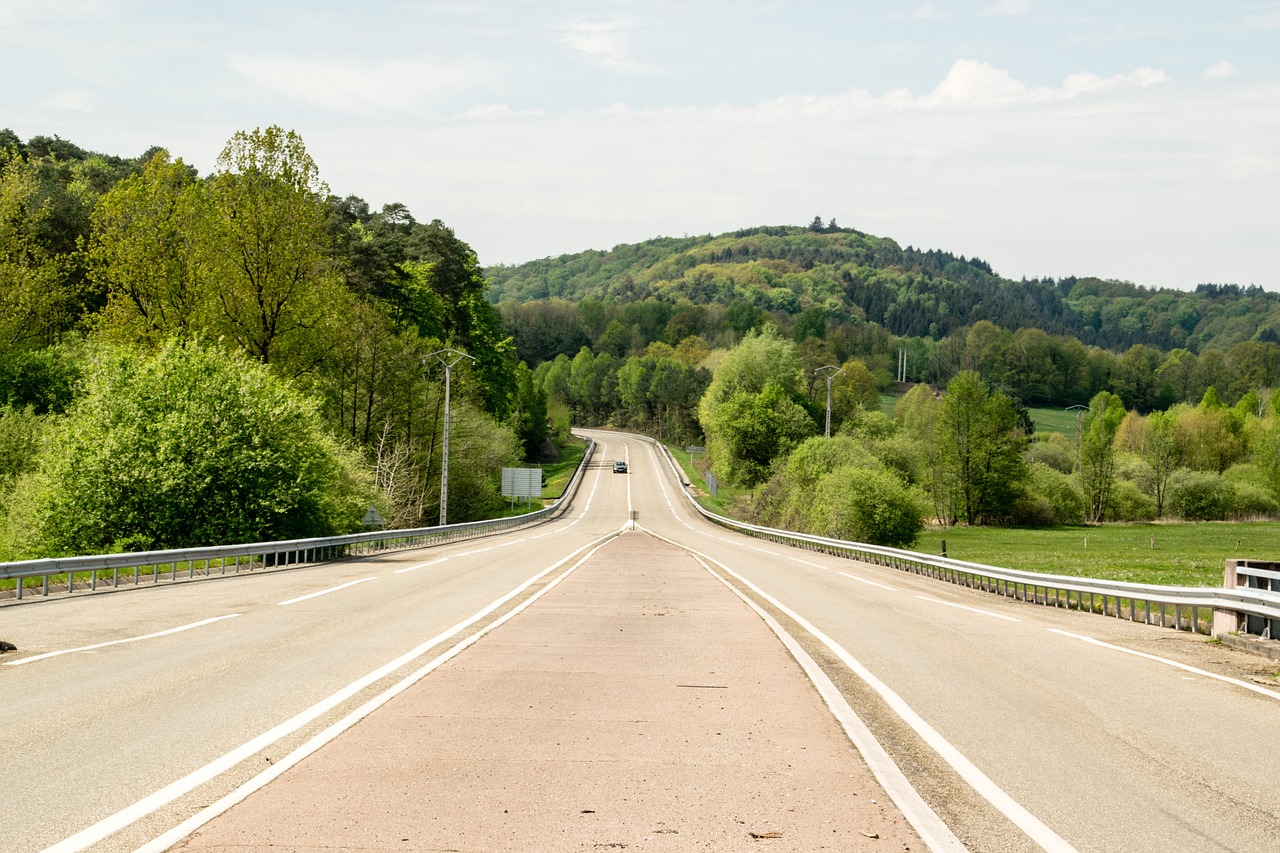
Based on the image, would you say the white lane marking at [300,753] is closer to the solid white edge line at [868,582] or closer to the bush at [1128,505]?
the solid white edge line at [868,582]

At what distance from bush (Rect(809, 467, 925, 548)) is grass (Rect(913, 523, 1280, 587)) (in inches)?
126

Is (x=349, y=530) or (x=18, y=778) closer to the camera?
(x=18, y=778)

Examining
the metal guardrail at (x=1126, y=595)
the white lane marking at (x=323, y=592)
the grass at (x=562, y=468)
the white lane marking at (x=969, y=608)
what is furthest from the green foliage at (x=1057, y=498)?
the white lane marking at (x=323, y=592)

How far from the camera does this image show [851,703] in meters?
9.31

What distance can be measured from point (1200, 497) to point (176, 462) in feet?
327

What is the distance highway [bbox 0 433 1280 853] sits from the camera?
5984 mm

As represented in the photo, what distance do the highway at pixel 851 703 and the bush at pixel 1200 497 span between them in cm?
9734

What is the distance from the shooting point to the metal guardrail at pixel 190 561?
18.7 metres

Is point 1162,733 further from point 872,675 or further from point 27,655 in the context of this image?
point 27,655

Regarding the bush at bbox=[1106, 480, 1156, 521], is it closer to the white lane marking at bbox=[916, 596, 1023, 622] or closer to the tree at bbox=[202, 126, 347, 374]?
the tree at bbox=[202, 126, 347, 374]

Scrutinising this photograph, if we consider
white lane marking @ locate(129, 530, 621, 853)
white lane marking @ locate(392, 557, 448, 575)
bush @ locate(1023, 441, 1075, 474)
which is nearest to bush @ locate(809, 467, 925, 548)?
white lane marking @ locate(392, 557, 448, 575)

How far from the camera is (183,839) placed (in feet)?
17.4

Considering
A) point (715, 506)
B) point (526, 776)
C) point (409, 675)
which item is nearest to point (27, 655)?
point (409, 675)

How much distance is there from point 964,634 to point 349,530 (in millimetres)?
31348
